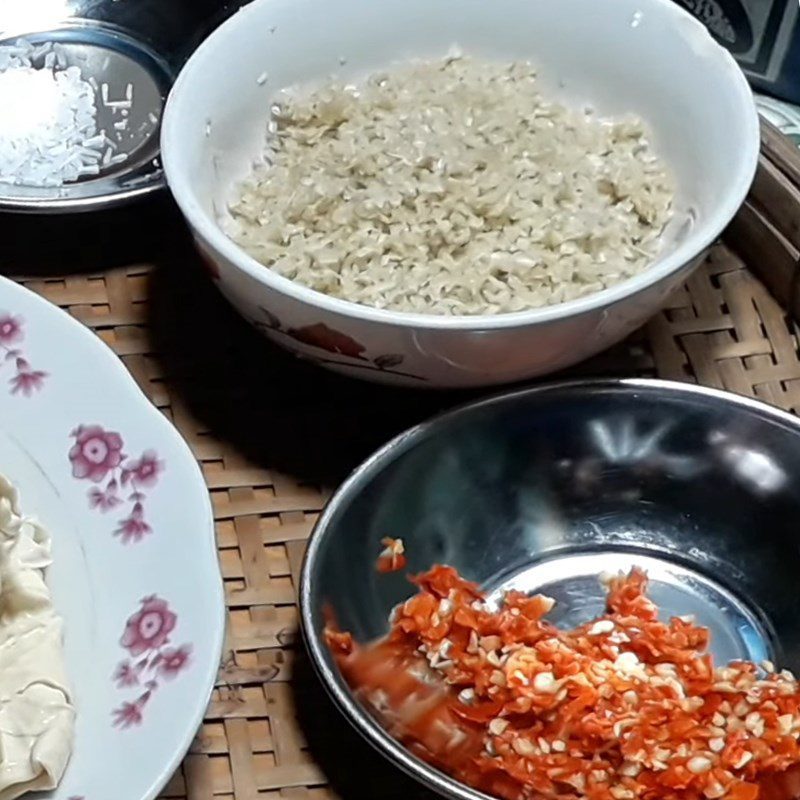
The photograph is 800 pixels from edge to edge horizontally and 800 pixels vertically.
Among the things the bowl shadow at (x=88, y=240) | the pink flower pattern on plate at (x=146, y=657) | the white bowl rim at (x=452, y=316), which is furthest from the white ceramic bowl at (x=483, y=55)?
the pink flower pattern on plate at (x=146, y=657)

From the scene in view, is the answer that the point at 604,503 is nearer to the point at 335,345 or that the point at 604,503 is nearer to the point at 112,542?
the point at 335,345

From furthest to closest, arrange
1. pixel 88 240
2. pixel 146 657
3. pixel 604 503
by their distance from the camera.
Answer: pixel 88 240 → pixel 604 503 → pixel 146 657

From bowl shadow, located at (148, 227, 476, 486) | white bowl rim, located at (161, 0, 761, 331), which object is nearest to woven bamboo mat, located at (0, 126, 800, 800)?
bowl shadow, located at (148, 227, 476, 486)

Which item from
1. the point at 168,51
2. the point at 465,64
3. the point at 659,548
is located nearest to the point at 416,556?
the point at 659,548

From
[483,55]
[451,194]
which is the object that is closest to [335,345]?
[451,194]

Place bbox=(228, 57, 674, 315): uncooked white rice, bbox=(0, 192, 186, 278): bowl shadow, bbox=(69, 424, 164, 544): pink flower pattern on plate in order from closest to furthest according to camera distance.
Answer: bbox=(69, 424, 164, 544): pink flower pattern on plate < bbox=(228, 57, 674, 315): uncooked white rice < bbox=(0, 192, 186, 278): bowl shadow

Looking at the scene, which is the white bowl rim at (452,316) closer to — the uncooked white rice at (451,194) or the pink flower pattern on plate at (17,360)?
the uncooked white rice at (451,194)

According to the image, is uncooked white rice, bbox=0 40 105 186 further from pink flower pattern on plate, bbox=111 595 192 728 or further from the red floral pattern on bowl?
pink flower pattern on plate, bbox=111 595 192 728
